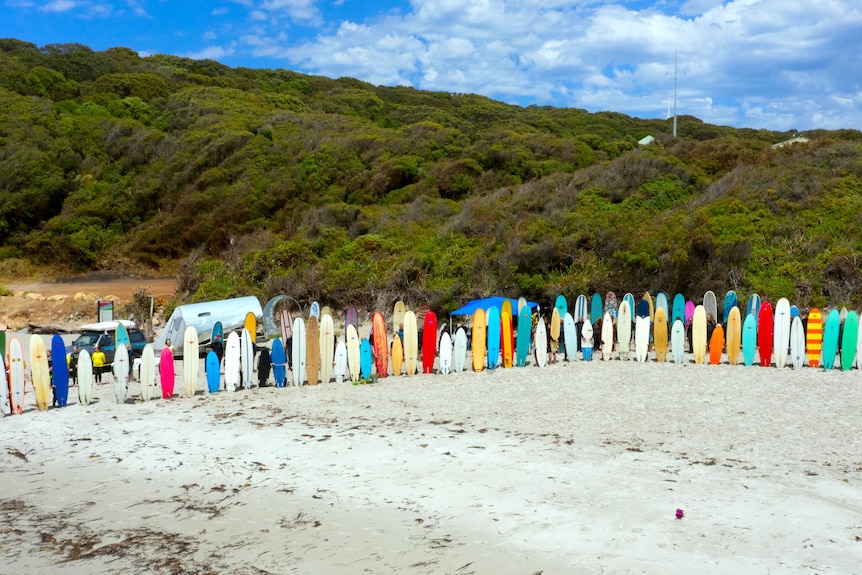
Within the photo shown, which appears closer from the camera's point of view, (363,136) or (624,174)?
(624,174)

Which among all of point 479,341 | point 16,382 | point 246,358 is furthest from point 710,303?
point 16,382

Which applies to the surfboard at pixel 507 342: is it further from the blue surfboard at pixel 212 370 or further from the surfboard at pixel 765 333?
the blue surfboard at pixel 212 370

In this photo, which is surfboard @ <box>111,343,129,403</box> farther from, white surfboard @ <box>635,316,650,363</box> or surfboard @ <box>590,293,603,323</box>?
surfboard @ <box>590,293,603,323</box>

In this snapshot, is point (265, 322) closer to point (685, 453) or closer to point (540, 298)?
point (540, 298)

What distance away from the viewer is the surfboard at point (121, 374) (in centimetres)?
1110

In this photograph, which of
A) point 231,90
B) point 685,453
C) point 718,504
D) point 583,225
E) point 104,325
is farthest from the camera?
point 231,90

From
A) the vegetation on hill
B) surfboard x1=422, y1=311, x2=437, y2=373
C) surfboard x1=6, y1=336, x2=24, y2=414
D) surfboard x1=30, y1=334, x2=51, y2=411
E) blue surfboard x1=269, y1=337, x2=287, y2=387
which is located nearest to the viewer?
surfboard x1=6, y1=336, x2=24, y2=414

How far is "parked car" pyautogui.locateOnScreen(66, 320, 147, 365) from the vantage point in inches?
564

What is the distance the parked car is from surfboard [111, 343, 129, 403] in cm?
286

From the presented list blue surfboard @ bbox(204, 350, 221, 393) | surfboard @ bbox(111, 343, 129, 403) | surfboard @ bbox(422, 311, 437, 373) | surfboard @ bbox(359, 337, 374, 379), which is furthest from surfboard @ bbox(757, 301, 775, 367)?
surfboard @ bbox(111, 343, 129, 403)

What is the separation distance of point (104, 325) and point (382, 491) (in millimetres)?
10706

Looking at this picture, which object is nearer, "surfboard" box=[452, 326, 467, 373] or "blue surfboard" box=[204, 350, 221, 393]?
"blue surfboard" box=[204, 350, 221, 393]

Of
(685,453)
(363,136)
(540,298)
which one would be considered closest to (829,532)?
(685,453)

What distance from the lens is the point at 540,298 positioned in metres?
17.9
